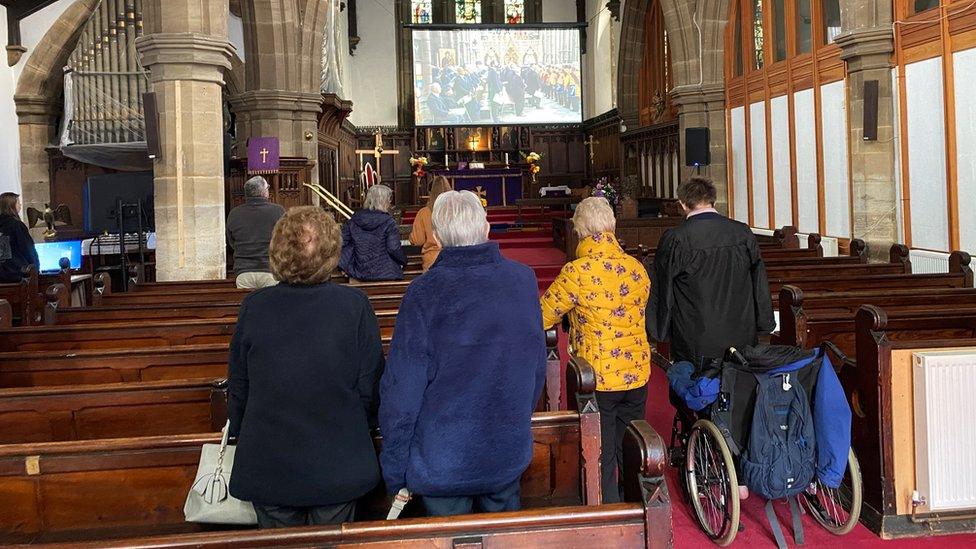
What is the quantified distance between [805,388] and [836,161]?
7.49m

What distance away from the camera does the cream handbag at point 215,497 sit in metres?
2.35

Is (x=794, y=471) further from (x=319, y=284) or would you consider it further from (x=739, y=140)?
(x=739, y=140)

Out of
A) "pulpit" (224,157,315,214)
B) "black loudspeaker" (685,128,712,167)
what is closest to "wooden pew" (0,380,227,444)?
"pulpit" (224,157,315,214)

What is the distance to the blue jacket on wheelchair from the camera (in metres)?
3.48

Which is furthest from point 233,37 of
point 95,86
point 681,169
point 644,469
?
point 644,469

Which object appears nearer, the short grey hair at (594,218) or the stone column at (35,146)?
the short grey hair at (594,218)

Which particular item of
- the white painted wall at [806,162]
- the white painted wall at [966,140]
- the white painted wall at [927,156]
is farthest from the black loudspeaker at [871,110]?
the white painted wall at [806,162]

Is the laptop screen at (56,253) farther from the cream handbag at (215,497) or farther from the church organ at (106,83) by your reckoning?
the cream handbag at (215,497)

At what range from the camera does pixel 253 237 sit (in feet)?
18.3

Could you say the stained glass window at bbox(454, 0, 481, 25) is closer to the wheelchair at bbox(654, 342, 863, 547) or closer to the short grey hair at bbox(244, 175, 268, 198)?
the short grey hair at bbox(244, 175, 268, 198)

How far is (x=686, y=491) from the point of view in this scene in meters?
4.26

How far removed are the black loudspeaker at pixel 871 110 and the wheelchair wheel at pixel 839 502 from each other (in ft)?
18.6

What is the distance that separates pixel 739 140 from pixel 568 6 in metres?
11.5

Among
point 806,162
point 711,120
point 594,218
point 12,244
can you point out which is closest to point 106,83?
point 12,244
